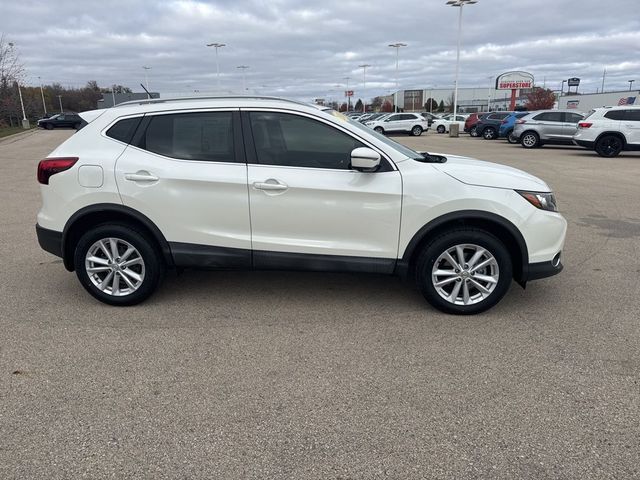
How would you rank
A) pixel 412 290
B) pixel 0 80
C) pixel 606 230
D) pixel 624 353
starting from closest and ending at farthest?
pixel 624 353, pixel 412 290, pixel 606 230, pixel 0 80

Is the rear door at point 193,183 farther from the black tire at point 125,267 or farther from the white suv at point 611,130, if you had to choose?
the white suv at point 611,130

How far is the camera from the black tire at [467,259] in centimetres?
405

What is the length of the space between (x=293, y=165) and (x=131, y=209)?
1.41 metres

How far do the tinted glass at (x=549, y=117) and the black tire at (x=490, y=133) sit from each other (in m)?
8.15

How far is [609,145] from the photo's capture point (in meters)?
17.0

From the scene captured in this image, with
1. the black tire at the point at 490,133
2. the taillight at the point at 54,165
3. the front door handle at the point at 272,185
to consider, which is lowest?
the black tire at the point at 490,133

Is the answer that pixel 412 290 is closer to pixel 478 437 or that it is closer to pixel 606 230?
pixel 478 437

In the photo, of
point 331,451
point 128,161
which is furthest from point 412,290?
point 128,161

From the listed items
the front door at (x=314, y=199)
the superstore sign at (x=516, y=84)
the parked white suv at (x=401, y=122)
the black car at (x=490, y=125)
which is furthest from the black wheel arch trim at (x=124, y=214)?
the superstore sign at (x=516, y=84)

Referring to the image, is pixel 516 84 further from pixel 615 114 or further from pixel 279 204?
pixel 279 204

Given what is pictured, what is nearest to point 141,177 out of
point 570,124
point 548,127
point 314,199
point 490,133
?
point 314,199

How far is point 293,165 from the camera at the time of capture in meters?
4.09

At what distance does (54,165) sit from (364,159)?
8.66ft

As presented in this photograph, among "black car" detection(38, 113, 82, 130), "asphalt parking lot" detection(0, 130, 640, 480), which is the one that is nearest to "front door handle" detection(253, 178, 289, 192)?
"asphalt parking lot" detection(0, 130, 640, 480)
